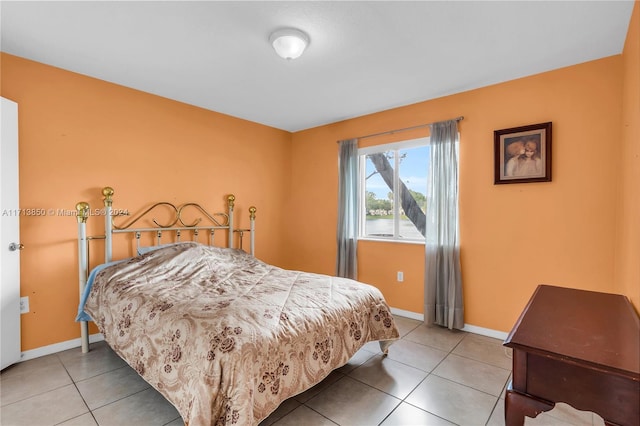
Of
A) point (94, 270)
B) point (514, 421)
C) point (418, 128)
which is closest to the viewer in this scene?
point (514, 421)

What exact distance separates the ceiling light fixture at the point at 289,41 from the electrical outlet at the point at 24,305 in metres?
2.81

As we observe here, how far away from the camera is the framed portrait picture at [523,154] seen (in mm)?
2555

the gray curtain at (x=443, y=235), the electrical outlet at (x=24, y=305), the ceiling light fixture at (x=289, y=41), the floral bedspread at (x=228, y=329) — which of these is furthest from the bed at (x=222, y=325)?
the ceiling light fixture at (x=289, y=41)

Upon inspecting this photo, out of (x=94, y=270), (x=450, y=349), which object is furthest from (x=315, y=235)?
(x=94, y=270)

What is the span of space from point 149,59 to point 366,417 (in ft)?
9.94

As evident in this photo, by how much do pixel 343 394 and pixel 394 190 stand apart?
7.81 feet

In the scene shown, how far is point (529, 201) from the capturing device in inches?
104

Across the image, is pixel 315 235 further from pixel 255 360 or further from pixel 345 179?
pixel 255 360

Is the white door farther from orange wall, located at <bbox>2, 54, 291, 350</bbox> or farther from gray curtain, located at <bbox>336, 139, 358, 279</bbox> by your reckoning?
gray curtain, located at <bbox>336, 139, 358, 279</bbox>

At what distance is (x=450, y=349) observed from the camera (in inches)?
102

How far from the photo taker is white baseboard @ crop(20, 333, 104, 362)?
2372 mm

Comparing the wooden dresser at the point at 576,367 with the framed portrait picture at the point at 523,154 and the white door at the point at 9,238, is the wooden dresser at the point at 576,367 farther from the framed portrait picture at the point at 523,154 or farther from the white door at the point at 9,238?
the white door at the point at 9,238

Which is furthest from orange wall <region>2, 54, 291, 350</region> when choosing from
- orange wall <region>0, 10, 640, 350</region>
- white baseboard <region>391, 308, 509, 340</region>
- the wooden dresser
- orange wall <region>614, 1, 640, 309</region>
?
orange wall <region>614, 1, 640, 309</region>

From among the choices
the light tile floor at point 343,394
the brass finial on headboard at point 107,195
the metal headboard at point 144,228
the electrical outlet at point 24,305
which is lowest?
the light tile floor at point 343,394
